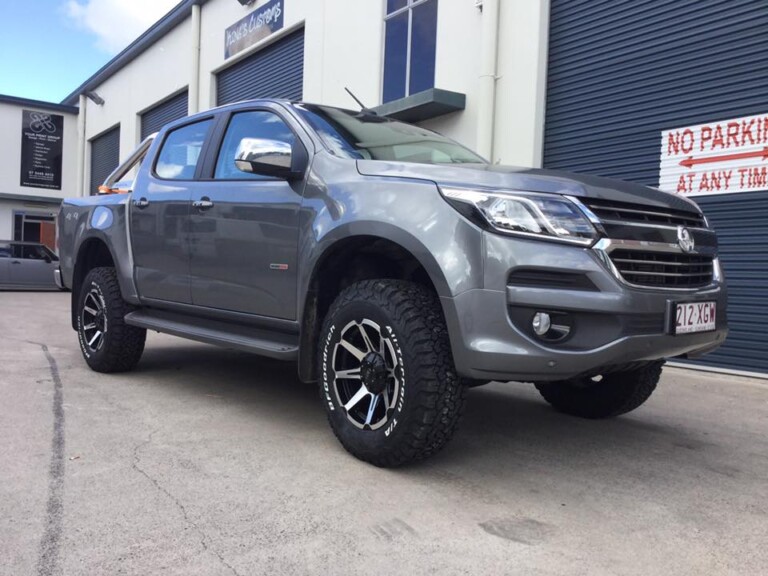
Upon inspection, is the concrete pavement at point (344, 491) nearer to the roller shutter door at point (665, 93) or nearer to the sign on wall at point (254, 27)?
the roller shutter door at point (665, 93)

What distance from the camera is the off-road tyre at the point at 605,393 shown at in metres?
3.90

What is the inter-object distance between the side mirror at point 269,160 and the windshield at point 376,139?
0.23 meters

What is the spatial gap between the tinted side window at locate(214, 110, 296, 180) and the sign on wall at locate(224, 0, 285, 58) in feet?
33.3

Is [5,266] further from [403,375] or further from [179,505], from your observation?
[403,375]

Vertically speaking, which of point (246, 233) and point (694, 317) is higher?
point (246, 233)

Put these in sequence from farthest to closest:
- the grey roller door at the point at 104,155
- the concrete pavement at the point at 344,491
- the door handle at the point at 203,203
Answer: the grey roller door at the point at 104,155 < the door handle at the point at 203,203 < the concrete pavement at the point at 344,491

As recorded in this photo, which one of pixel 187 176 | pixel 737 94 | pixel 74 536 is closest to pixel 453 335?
pixel 74 536

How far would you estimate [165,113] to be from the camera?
64.4 ft

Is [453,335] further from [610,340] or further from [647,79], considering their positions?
[647,79]

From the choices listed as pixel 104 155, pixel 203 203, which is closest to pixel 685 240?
pixel 203 203

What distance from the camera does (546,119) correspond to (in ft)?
27.7

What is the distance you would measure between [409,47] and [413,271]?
25.6 ft

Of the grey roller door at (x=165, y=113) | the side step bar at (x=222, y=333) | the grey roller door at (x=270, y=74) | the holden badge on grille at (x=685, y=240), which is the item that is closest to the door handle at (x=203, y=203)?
the side step bar at (x=222, y=333)

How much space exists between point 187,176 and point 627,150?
17.0ft
